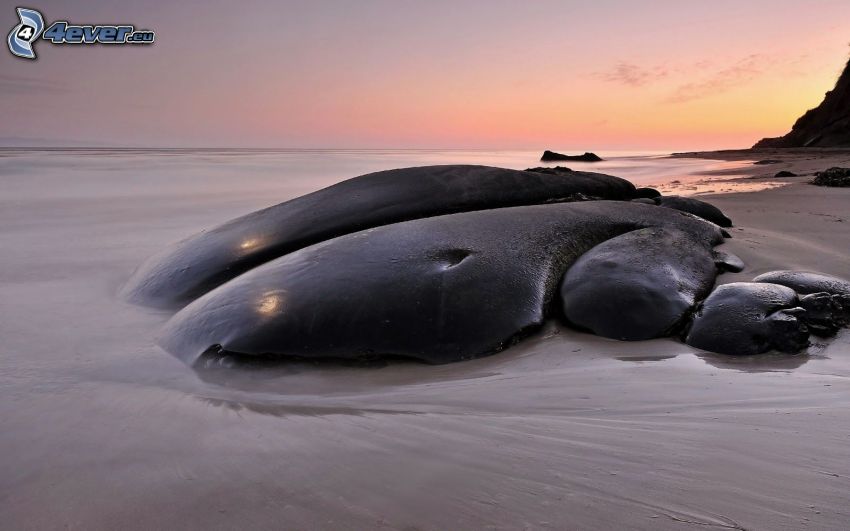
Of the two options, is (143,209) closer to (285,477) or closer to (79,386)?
(79,386)

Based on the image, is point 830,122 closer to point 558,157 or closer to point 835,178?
point 558,157

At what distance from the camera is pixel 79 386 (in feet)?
8.16

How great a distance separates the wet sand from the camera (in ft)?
4.77

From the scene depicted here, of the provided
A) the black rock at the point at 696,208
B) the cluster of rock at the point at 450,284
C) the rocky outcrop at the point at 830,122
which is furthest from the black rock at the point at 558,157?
the cluster of rock at the point at 450,284

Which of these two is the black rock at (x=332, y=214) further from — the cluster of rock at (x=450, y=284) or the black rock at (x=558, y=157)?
the black rock at (x=558, y=157)

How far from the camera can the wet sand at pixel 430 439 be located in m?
1.45

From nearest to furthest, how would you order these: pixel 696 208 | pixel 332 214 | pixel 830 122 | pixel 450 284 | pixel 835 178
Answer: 1. pixel 450 284
2. pixel 332 214
3. pixel 696 208
4. pixel 835 178
5. pixel 830 122

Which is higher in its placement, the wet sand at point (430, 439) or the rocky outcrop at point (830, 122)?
the rocky outcrop at point (830, 122)

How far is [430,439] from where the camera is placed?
186 cm

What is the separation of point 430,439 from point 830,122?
3686 centimetres

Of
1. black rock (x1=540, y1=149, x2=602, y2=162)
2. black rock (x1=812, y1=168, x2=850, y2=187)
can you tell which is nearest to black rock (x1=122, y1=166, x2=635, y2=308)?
black rock (x1=812, y1=168, x2=850, y2=187)

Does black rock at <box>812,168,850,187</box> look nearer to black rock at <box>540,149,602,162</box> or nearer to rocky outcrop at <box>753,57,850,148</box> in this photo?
rocky outcrop at <box>753,57,850,148</box>

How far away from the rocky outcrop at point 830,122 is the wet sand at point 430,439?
108 ft

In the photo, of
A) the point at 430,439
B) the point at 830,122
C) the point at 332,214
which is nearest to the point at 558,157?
the point at 830,122
